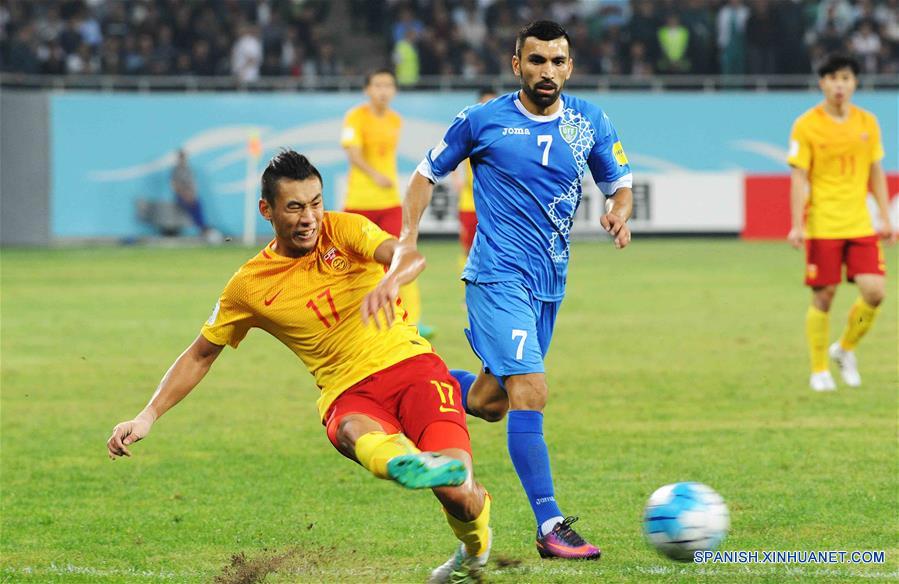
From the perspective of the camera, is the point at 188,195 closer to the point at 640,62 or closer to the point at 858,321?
the point at 640,62

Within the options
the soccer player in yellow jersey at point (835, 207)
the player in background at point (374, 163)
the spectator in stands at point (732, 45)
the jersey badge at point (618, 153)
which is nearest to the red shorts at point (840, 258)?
the soccer player in yellow jersey at point (835, 207)

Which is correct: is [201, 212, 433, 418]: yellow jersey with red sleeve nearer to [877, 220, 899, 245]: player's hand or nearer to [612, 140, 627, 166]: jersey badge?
[612, 140, 627, 166]: jersey badge

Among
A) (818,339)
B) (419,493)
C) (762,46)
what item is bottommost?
(419,493)

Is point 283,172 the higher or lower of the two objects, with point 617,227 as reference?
higher

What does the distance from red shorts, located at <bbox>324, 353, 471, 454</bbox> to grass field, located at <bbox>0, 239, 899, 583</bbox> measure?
647 millimetres

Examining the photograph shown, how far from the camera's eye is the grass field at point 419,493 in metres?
6.13

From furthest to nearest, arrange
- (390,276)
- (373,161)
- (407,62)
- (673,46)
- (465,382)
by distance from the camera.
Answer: (407,62) < (673,46) < (373,161) < (465,382) < (390,276)

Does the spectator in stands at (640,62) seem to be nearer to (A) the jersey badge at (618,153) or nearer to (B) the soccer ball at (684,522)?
(A) the jersey badge at (618,153)

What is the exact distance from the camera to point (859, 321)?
11.3m

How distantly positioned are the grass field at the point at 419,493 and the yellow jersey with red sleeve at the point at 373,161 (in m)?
1.62

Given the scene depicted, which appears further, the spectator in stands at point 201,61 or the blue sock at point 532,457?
the spectator in stands at point 201,61

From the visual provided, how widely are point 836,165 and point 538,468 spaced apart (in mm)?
5889

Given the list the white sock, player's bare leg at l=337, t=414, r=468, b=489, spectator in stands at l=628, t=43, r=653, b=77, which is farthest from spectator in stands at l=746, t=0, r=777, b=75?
player's bare leg at l=337, t=414, r=468, b=489

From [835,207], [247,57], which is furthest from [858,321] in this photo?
[247,57]
